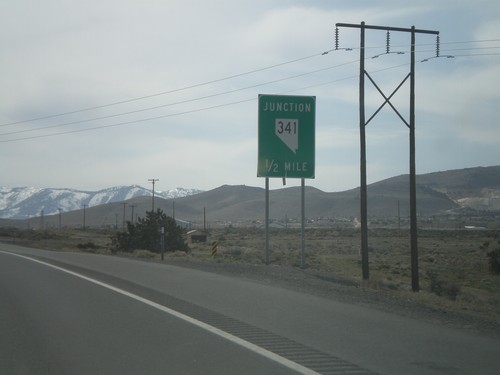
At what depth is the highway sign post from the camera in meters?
23.6

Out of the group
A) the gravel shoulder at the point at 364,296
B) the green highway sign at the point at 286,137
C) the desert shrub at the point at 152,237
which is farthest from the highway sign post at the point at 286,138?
the desert shrub at the point at 152,237

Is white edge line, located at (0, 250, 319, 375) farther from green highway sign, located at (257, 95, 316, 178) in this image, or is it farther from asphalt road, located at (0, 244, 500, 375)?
green highway sign, located at (257, 95, 316, 178)

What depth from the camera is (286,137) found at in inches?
930

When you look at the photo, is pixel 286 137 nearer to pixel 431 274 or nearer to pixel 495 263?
pixel 431 274

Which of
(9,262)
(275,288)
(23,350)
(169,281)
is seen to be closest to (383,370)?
(23,350)

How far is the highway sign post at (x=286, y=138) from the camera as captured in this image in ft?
77.3

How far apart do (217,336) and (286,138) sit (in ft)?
46.3

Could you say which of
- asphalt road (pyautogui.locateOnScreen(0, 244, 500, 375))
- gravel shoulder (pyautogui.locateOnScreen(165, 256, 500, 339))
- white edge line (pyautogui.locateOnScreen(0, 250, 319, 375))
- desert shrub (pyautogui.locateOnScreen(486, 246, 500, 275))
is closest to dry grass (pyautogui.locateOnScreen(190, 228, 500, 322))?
desert shrub (pyautogui.locateOnScreen(486, 246, 500, 275))

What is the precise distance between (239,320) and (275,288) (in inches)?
194

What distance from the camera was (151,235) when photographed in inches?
2037

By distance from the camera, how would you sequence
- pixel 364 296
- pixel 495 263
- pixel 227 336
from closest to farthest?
pixel 227 336 → pixel 364 296 → pixel 495 263

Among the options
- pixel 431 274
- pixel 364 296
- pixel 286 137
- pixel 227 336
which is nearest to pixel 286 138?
pixel 286 137

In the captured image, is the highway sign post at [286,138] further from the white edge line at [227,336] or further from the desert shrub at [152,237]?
the desert shrub at [152,237]

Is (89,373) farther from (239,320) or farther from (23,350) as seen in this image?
(239,320)
